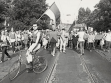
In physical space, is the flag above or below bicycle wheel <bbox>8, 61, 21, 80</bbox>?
above

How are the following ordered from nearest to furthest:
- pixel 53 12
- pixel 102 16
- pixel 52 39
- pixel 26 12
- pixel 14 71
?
pixel 14 71, pixel 52 39, pixel 53 12, pixel 26 12, pixel 102 16

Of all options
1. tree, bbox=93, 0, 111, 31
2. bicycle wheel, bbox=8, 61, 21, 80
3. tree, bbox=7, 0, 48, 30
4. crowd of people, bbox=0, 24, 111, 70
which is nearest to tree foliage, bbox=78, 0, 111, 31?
tree, bbox=93, 0, 111, 31

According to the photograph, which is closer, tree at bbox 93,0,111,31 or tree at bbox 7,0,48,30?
tree at bbox 7,0,48,30

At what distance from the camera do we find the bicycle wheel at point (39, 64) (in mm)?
7221

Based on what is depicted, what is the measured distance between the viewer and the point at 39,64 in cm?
725

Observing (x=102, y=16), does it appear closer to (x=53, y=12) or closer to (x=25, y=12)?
(x=25, y=12)

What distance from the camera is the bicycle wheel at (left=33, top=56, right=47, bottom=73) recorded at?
7.22 m

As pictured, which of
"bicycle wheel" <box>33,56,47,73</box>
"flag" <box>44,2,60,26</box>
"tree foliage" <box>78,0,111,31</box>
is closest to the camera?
"bicycle wheel" <box>33,56,47,73</box>

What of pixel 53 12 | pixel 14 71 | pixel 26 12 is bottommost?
pixel 14 71

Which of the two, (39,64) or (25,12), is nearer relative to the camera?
(39,64)

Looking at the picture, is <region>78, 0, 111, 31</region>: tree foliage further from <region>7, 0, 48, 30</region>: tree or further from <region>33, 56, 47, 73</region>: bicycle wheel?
<region>33, 56, 47, 73</region>: bicycle wheel

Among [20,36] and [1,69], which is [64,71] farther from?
[20,36]

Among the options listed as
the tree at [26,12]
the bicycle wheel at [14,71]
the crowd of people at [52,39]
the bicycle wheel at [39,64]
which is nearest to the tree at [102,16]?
the tree at [26,12]

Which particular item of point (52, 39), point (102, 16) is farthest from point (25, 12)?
point (52, 39)
